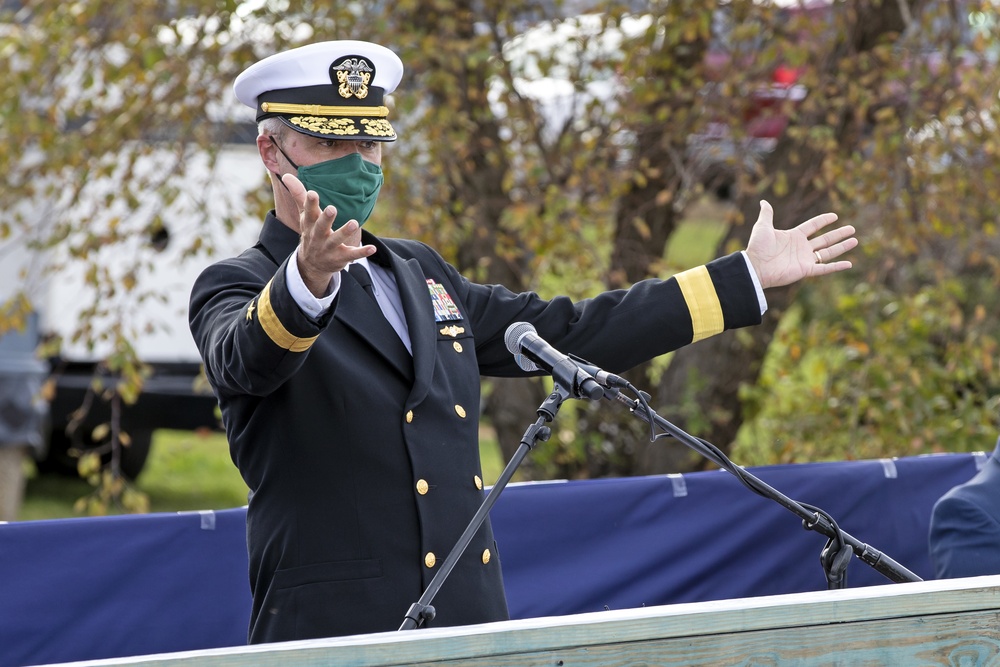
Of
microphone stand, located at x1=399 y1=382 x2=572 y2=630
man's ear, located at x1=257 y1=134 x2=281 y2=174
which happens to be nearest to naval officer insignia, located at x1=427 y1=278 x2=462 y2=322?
man's ear, located at x1=257 y1=134 x2=281 y2=174

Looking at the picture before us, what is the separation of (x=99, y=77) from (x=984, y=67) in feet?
12.7

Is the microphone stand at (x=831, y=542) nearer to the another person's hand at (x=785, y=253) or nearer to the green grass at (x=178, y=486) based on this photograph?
the another person's hand at (x=785, y=253)

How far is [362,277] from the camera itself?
2445mm

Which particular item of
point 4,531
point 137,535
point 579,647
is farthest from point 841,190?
point 579,647

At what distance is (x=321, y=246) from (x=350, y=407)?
0.47 metres

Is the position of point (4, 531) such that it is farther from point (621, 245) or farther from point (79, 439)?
point (79, 439)

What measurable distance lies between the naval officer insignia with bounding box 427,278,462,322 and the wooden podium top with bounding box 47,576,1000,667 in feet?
3.07

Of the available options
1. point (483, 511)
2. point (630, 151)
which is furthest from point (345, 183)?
point (630, 151)

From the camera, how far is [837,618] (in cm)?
180

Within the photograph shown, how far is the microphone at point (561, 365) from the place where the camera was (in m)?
2.04

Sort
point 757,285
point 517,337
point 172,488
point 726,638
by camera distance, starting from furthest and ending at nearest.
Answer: point 172,488 → point 757,285 → point 517,337 → point 726,638

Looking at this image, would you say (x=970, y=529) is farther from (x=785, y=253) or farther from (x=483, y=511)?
(x=483, y=511)

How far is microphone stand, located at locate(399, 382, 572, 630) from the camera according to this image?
6.37 ft

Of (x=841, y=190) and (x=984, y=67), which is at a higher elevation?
(x=984, y=67)
